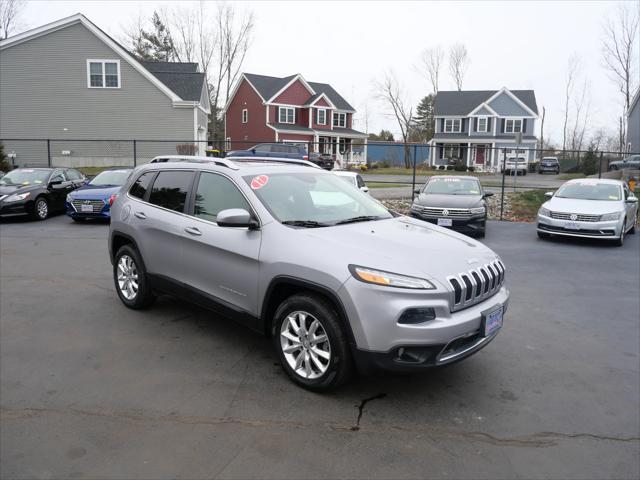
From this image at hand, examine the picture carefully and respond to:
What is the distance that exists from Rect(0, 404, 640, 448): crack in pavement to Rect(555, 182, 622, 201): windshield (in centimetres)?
1019

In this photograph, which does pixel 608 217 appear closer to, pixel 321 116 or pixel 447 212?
pixel 447 212

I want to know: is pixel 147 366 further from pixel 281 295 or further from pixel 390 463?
pixel 390 463

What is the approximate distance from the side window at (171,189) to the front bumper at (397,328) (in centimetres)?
240

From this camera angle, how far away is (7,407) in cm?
379

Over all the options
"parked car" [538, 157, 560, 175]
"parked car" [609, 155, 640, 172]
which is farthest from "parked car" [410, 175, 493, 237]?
"parked car" [538, 157, 560, 175]

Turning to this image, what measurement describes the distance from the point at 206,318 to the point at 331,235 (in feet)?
7.81

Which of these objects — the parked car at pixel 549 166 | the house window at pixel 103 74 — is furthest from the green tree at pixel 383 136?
the house window at pixel 103 74

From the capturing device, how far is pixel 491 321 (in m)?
4.00

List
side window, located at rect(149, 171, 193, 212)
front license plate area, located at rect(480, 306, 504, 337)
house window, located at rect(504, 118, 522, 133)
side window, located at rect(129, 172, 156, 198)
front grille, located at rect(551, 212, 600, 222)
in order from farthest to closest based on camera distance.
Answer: house window, located at rect(504, 118, 522, 133) → front grille, located at rect(551, 212, 600, 222) → side window, located at rect(129, 172, 156, 198) → side window, located at rect(149, 171, 193, 212) → front license plate area, located at rect(480, 306, 504, 337)

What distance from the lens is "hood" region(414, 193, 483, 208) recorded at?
12.3m

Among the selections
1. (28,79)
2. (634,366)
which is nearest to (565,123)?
(28,79)

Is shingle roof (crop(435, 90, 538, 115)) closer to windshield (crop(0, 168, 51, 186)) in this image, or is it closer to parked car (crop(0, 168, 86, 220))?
parked car (crop(0, 168, 86, 220))

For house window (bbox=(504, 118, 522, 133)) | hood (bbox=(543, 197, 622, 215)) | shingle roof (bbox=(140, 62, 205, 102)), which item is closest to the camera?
hood (bbox=(543, 197, 622, 215))

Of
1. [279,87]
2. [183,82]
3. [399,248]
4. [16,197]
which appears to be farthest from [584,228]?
[279,87]
